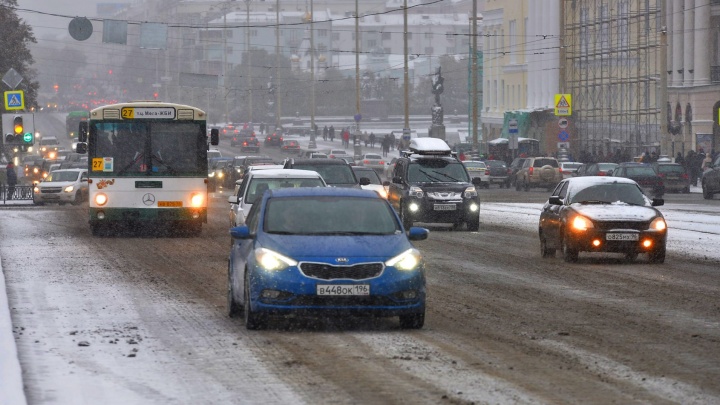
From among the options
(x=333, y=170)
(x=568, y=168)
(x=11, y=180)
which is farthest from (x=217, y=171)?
(x=333, y=170)

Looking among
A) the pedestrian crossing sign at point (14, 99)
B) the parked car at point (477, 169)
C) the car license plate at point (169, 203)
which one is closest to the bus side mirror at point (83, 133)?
the car license plate at point (169, 203)

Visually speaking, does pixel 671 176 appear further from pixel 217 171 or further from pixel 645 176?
pixel 217 171

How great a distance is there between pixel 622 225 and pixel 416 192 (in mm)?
11074

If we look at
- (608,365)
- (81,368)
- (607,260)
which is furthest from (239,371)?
(607,260)

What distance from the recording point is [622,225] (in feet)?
74.2

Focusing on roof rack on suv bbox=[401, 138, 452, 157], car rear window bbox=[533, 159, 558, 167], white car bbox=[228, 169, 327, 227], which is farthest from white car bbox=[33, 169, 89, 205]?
white car bbox=[228, 169, 327, 227]

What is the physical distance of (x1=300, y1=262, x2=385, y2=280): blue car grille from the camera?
44.0ft

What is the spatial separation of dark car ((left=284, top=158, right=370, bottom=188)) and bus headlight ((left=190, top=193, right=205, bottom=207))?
184cm

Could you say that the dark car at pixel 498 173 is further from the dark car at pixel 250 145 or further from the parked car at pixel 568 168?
the dark car at pixel 250 145

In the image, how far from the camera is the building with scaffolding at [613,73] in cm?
7925

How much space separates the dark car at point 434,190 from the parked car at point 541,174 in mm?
30430

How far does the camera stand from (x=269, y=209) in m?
14.6

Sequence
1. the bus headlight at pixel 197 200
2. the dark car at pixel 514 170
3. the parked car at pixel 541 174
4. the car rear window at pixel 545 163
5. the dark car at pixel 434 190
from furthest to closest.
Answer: the dark car at pixel 514 170
the car rear window at pixel 545 163
the parked car at pixel 541 174
the dark car at pixel 434 190
the bus headlight at pixel 197 200

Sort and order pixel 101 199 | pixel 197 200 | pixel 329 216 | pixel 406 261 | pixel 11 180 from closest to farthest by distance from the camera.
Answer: pixel 406 261, pixel 329 216, pixel 101 199, pixel 197 200, pixel 11 180
